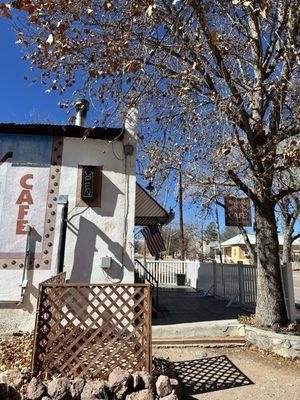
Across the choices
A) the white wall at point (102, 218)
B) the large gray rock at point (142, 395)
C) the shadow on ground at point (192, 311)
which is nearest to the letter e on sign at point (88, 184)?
the white wall at point (102, 218)

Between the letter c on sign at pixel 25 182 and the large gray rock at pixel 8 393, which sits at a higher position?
the letter c on sign at pixel 25 182

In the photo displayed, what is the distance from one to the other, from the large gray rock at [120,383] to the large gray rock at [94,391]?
0.34ft

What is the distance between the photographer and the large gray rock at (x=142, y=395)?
4055 millimetres

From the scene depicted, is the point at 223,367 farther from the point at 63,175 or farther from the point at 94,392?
the point at 63,175

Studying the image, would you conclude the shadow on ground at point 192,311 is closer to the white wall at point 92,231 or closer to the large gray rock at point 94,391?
the white wall at point 92,231

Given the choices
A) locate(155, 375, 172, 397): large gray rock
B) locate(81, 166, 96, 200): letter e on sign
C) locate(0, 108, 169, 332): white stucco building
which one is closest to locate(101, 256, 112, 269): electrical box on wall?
locate(0, 108, 169, 332): white stucco building

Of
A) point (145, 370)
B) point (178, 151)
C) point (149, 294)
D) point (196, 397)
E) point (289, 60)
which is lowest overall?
point (196, 397)

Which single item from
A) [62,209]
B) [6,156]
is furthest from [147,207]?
[6,156]

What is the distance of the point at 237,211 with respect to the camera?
33.8 ft

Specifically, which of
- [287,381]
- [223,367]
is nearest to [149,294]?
[223,367]

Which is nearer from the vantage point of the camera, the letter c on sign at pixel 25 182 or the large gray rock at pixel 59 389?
the large gray rock at pixel 59 389

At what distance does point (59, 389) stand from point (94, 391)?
0.42 m

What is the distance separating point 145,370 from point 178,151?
525 cm

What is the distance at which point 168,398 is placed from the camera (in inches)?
161
